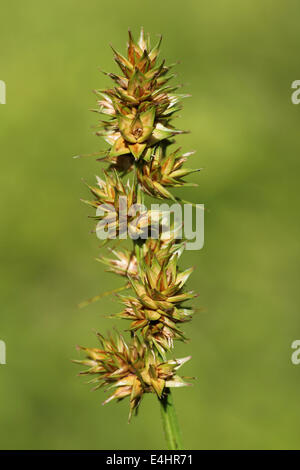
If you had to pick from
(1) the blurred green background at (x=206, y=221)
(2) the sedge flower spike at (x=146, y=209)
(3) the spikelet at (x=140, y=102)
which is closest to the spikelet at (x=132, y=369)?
(2) the sedge flower spike at (x=146, y=209)

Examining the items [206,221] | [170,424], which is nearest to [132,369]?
[170,424]

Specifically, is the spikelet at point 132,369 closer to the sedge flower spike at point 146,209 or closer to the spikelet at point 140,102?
the sedge flower spike at point 146,209

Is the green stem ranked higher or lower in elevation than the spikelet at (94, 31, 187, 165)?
lower

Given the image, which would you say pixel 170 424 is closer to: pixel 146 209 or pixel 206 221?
pixel 146 209

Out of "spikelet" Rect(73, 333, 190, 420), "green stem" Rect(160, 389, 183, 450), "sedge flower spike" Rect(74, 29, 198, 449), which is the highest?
"sedge flower spike" Rect(74, 29, 198, 449)

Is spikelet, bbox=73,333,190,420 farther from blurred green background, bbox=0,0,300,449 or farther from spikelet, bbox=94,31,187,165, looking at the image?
blurred green background, bbox=0,0,300,449

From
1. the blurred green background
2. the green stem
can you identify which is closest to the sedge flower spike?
the green stem
